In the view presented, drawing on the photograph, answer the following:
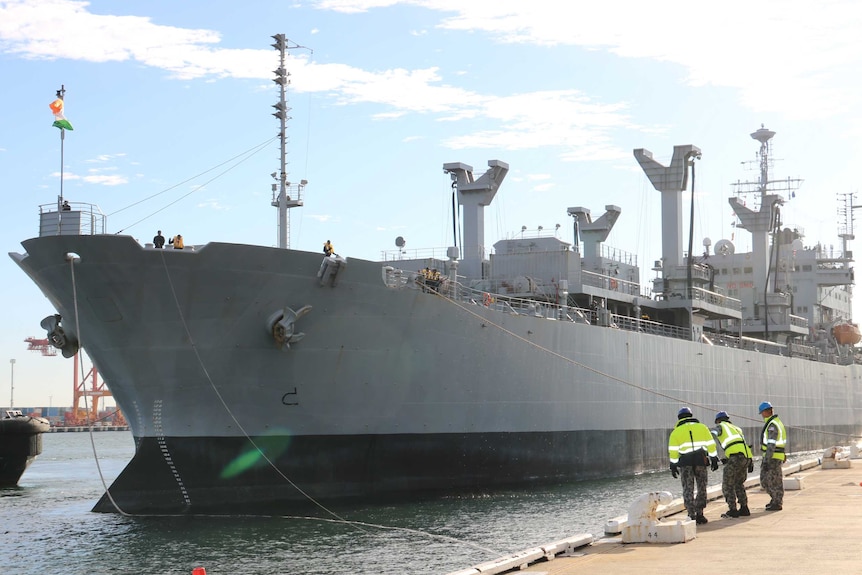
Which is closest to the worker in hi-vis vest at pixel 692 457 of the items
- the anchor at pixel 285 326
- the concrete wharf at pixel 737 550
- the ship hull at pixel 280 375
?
the concrete wharf at pixel 737 550

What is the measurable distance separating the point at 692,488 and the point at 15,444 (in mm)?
24859

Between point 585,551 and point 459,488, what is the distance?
10.1 m

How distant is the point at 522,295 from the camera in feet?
84.5

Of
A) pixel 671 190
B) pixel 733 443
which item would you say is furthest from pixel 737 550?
pixel 671 190

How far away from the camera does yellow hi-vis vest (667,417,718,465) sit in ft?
37.5

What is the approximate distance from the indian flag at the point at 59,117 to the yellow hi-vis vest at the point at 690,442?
12.1 m

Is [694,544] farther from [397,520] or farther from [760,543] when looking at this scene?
[397,520]

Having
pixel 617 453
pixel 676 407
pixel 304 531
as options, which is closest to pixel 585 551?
pixel 304 531

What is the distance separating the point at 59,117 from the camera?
1781 centimetres

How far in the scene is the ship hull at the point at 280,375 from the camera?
56.2ft

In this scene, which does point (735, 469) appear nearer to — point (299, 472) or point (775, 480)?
point (775, 480)

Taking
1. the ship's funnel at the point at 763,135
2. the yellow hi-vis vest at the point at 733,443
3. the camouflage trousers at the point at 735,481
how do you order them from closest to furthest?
the camouflage trousers at the point at 735,481
the yellow hi-vis vest at the point at 733,443
the ship's funnel at the point at 763,135

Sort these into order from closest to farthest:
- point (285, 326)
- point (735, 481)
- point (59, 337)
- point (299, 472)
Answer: point (735, 481) < point (285, 326) < point (299, 472) < point (59, 337)

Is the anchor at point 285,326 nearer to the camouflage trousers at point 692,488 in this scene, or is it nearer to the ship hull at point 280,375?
the ship hull at point 280,375
